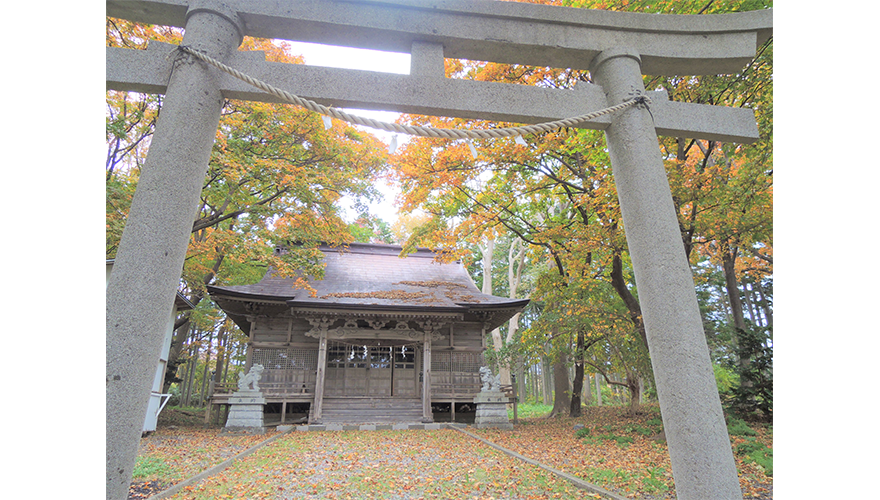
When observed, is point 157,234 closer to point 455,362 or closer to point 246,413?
point 246,413

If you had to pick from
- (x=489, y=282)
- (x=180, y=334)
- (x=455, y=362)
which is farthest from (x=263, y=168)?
(x=489, y=282)

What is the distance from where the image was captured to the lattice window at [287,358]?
12.1 metres

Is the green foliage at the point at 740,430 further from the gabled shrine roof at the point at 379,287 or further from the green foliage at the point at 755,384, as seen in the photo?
the gabled shrine roof at the point at 379,287

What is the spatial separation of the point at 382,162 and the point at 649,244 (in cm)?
902

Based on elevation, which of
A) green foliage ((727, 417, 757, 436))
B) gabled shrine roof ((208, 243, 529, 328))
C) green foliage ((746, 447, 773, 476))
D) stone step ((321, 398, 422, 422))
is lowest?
stone step ((321, 398, 422, 422))

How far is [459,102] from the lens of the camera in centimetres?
286

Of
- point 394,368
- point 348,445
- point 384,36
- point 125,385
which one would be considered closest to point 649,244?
point 384,36

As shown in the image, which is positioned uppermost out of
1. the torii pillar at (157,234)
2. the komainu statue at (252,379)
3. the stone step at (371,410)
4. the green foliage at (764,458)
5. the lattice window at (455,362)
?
the torii pillar at (157,234)

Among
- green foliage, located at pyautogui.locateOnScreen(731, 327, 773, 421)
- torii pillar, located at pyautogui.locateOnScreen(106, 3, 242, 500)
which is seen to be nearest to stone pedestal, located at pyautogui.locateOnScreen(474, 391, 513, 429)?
green foliage, located at pyautogui.locateOnScreen(731, 327, 773, 421)

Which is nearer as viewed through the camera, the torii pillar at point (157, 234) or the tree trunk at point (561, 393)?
the torii pillar at point (157, 234)

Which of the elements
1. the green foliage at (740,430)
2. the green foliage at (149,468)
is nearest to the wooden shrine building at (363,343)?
the green foliage at (149,468)

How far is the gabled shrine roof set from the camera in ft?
38.0

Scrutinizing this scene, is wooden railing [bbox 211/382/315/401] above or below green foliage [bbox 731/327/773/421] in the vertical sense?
below

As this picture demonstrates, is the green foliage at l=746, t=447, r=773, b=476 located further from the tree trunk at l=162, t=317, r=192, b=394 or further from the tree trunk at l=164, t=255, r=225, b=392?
the tree trunk at l=164, t=255, r=225, b=392
